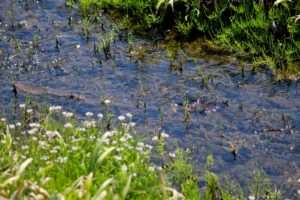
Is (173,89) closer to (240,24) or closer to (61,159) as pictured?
(240,24)

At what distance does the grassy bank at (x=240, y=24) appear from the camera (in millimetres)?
9102

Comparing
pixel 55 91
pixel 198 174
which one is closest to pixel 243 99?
pixel 198 174

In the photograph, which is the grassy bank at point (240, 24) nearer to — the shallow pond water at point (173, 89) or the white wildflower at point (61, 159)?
the shallow pond water at point (173, 89)

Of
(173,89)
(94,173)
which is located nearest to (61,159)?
(94,173)

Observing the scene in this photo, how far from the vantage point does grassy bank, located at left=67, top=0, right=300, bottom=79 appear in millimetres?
9102

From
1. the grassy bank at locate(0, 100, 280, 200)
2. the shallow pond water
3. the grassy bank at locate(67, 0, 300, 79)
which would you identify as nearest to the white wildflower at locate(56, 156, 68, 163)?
the grassy bank at locate(0, 100, 280, 200)

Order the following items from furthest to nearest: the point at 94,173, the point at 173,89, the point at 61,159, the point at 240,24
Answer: the point at 240,24 → the point at 173,89 → the point at 61,159 → the point at 94,173

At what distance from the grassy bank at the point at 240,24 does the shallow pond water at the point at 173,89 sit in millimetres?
308

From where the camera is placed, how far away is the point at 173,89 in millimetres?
8531

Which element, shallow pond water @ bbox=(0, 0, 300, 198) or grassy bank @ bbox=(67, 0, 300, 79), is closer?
shallow pond water @ bbox=(0, 0, 300, 198)

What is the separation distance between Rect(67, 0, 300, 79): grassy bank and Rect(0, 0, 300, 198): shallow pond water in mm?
308

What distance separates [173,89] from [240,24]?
1890 mm

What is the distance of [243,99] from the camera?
824 centimetres

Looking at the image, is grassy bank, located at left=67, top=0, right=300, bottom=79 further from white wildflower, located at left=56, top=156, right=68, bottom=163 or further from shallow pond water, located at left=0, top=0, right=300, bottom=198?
white wildflower, located at left=56, top=156, right=68, bottom=163
